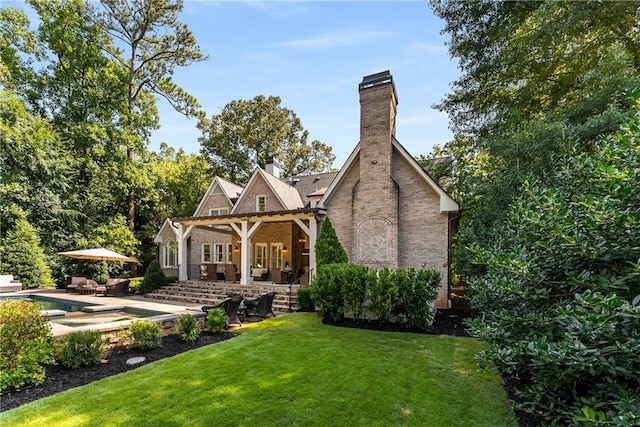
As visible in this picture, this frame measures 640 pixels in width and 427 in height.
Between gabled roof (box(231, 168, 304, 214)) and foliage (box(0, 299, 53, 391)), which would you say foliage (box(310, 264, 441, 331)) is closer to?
foliage (box(0, 299, 53, 391))

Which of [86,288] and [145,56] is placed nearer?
[86,288]

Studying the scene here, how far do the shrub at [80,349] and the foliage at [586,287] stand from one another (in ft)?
22.8

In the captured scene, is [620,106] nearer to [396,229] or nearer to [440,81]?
[440,81]

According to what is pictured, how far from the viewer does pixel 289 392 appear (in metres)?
4.86

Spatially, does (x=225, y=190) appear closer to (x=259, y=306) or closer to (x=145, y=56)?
(x=145, y=56)

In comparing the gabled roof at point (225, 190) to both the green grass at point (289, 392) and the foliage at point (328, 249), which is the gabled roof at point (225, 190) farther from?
the green grass at point (289, 392)

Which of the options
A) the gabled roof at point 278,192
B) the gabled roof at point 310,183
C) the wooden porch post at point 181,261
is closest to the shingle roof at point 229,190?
the gabled roof at point 278,192

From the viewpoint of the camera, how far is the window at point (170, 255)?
2400 cm

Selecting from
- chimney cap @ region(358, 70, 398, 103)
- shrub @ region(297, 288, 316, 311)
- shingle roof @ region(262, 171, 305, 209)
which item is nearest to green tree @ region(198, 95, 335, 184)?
shingle roof @ region(262, 171, 305, 209)

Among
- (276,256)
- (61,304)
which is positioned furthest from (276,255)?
(61,304)

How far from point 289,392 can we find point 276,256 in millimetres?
14902

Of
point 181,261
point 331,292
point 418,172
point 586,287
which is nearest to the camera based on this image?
point 586,287

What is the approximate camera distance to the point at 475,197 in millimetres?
12805

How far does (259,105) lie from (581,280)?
3578cm
